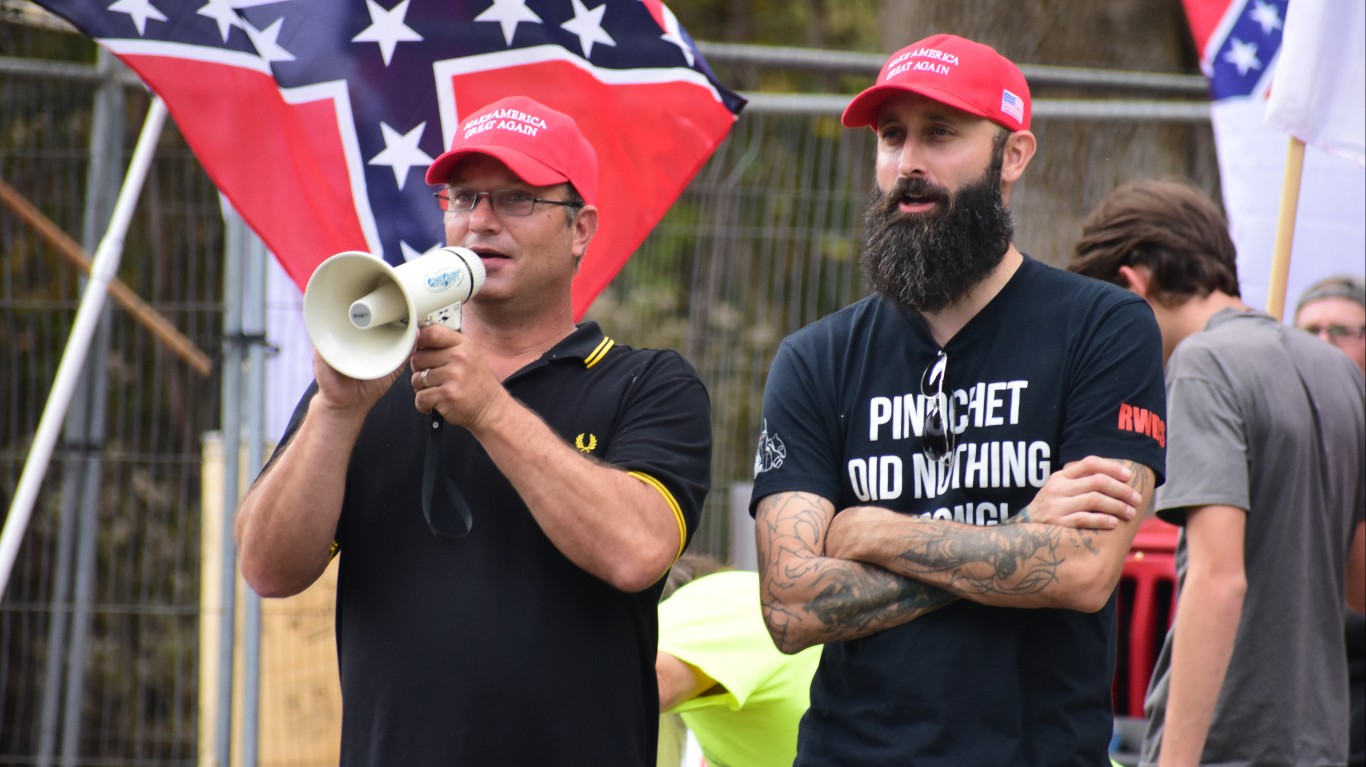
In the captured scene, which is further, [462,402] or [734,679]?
[734,679]

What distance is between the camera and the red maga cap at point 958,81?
3074mm

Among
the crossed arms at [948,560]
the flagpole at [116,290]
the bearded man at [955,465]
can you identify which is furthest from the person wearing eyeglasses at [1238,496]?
the flagpole at [116,290]

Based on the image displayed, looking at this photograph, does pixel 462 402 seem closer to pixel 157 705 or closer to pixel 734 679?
pixel 734 679

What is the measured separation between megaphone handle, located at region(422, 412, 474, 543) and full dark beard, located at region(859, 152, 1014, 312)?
96 cm

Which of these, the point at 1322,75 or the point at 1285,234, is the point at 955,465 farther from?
the point at 1322,75

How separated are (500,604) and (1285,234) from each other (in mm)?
2519

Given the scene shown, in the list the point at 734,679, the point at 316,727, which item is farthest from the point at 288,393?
the point at 734,679

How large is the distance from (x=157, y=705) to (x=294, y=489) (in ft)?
14.4

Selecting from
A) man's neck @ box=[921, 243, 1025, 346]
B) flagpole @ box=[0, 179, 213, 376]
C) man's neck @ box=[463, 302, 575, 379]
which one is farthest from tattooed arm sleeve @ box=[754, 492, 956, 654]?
flagpole @ box=[0, 179, 213, 376]

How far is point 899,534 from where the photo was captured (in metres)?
2.92

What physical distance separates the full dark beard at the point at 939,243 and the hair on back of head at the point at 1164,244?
2.91 feet

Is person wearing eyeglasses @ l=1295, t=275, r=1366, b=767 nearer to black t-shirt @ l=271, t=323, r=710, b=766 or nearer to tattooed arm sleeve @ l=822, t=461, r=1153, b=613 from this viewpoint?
tattooed arm sleeve @ l=822, t=461, r=1153, b=613

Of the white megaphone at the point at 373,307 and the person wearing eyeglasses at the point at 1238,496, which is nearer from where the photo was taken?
the white megaphone at the point at 373,307

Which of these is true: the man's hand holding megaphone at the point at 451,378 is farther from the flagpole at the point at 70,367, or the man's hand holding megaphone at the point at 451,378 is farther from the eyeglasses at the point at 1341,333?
the eyeglasses at the point at 1341,333
